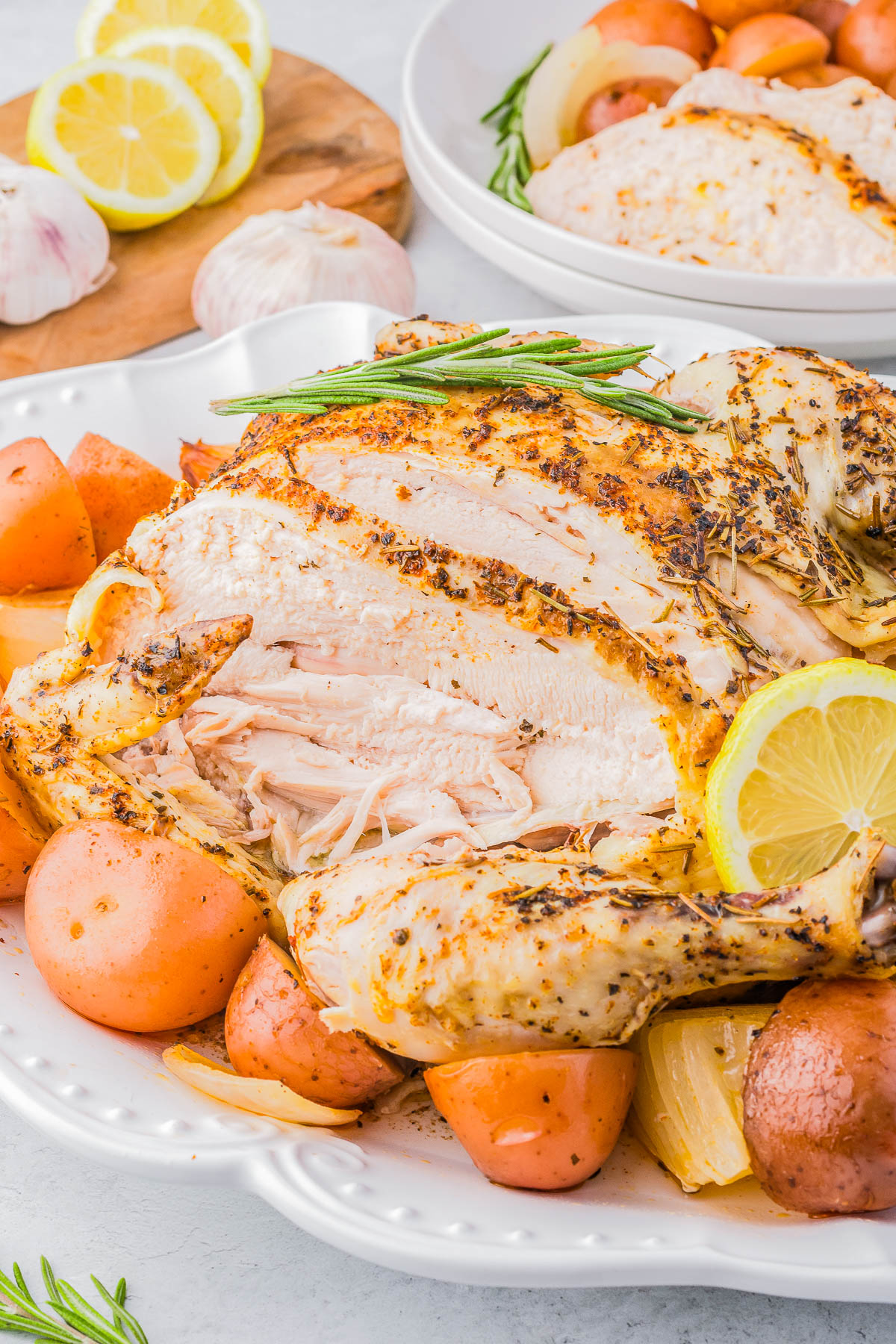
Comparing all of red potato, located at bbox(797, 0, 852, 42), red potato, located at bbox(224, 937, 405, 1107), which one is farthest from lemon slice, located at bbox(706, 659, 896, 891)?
red potato, located at bbox(797, 0, 852, 42)

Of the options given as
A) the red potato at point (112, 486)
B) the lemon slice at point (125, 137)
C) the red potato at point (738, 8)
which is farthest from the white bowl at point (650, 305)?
the red potato at point (112, 486)

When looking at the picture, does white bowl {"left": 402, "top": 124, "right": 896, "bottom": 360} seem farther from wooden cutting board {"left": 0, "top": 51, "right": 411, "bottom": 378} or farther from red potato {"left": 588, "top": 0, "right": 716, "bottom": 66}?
red potato {"left": 588, "top": 0, "right": 716, "bottom": 66}

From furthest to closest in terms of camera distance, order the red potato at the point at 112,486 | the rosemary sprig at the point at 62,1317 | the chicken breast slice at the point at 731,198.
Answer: the chicken breast slice at the point at 731,198 < the red potato at the point at 112,486 < the rosemary sprig at the point at 62,1317

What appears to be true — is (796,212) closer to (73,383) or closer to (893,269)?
(893,269)

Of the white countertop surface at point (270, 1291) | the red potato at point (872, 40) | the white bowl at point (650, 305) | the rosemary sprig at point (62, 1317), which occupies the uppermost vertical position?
the red potato at point (872, 40)

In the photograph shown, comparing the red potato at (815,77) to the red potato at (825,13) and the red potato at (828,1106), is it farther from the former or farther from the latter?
the red potato at (828,1106)

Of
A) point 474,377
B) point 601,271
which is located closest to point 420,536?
point 474,377

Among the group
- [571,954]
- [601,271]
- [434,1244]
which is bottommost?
[434,1244]
